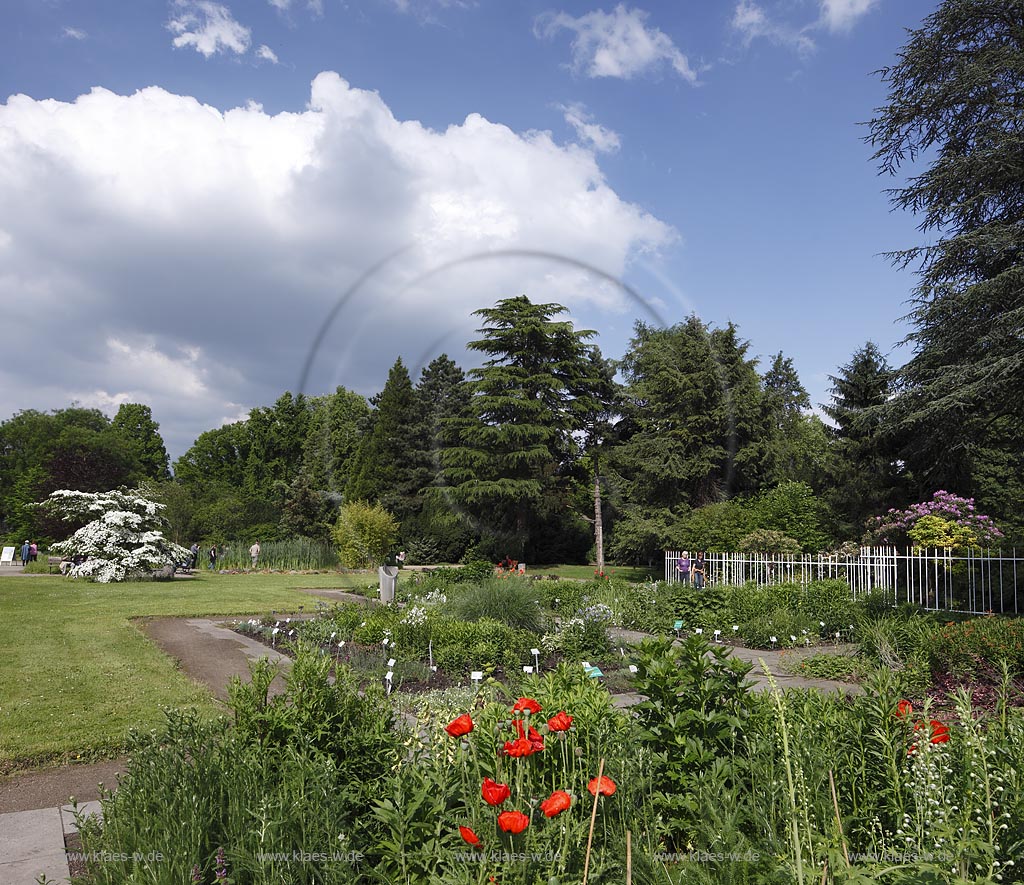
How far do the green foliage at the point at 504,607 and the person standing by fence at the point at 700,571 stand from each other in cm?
712

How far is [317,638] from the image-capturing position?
8.72 meters

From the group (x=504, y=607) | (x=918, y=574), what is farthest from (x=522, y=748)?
(x=918, y=574)

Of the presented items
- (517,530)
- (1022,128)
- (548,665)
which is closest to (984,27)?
(1022,128)

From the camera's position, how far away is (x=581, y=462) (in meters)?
29.4

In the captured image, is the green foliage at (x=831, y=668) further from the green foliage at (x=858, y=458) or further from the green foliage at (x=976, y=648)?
the green foliage at (x=858, y=458)

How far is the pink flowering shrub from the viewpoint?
45.1ft

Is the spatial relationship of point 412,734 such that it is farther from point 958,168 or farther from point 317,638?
point 958,168

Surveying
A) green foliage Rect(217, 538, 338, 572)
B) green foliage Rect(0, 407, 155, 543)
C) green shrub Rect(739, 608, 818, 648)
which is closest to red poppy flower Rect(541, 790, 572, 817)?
green shrub Rect(739, 608, 818, 648)

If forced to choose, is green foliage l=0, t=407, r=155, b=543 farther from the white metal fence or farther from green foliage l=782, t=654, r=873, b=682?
green foliage l=782, t=654, r=873, b=682

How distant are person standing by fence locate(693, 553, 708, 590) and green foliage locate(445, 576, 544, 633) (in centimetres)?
712

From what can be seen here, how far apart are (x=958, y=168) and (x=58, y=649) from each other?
1651 cm

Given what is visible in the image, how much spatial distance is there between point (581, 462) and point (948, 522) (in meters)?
16.5

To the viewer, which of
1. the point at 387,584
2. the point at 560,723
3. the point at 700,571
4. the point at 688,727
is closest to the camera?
the point at 560,723

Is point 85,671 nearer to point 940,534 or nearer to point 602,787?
point 602,787
